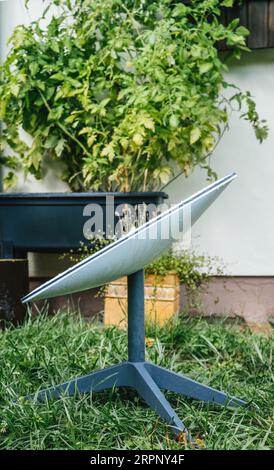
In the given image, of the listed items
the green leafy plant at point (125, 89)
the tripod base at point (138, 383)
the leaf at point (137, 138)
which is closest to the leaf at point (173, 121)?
the green leafy plant at point (125, 89)

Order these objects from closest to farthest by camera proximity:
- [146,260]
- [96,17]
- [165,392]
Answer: [146,260], [165,392], [96,17]

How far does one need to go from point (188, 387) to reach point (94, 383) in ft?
0.85

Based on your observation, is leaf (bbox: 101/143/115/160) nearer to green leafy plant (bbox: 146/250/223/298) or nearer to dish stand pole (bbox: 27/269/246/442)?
green leafy plant (bbox: 146/250/223/298)

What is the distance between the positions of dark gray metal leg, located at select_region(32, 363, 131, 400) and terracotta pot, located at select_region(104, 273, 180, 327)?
112cm

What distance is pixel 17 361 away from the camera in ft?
6.95

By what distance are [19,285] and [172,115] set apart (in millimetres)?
1051

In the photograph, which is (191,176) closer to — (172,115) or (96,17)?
(172,115)

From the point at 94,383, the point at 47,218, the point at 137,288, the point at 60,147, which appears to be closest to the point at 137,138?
the point at 60,147

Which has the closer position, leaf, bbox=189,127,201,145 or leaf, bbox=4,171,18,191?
leaf, bbox=189,127,201,145

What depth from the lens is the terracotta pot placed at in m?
2.91

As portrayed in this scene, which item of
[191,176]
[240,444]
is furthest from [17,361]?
[191,176]

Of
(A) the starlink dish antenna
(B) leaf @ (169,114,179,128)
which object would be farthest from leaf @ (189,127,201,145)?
(A) the starlink dish antenna

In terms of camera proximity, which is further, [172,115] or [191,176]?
[191,176]

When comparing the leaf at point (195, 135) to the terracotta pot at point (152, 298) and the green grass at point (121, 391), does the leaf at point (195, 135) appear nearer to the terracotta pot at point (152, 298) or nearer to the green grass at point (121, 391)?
the terracotta pot at point (152, 298)
